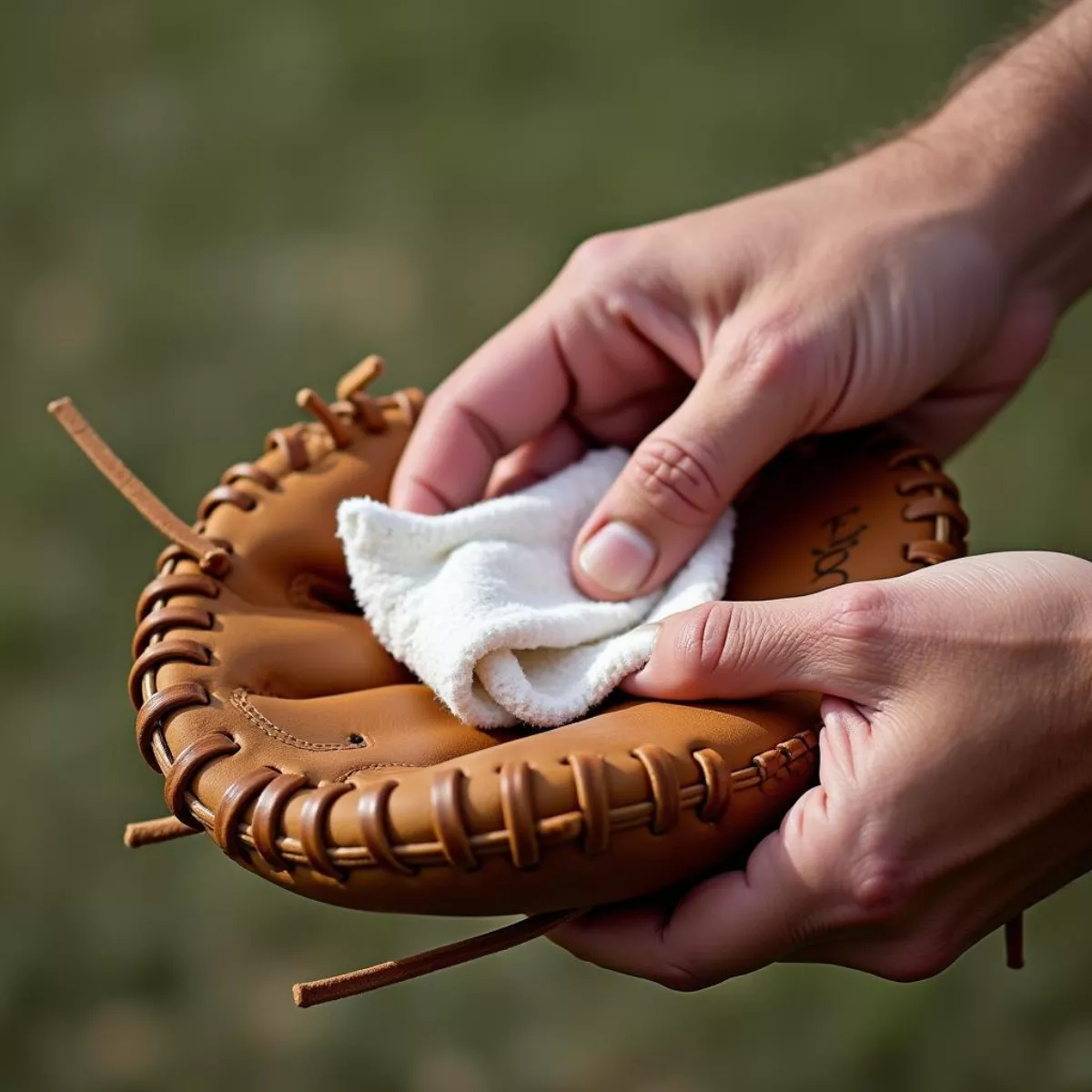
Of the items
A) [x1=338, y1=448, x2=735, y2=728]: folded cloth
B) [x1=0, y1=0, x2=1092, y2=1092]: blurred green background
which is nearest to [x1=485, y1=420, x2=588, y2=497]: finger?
[x1=338, y1=448, x2=735, y2=728]: folded cloth

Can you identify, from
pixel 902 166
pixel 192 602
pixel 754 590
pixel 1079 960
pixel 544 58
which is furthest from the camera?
pixel 544 58

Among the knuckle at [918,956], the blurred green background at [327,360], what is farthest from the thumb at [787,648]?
the blurred green background at [327,360]

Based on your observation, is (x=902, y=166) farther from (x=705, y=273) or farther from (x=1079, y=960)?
(x=1079, y=960)

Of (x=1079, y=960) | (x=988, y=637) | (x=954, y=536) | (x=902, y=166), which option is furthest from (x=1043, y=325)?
(x=1079, y=960)

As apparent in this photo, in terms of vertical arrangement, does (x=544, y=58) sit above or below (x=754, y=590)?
above

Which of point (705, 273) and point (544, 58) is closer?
point (705, 273)

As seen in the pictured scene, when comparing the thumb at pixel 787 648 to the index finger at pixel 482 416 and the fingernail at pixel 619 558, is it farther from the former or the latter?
the index finger at pixel 482 416

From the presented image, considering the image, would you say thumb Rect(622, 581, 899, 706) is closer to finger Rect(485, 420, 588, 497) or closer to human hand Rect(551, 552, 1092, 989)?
human hand Rect(551, 552, 1092, 989)
